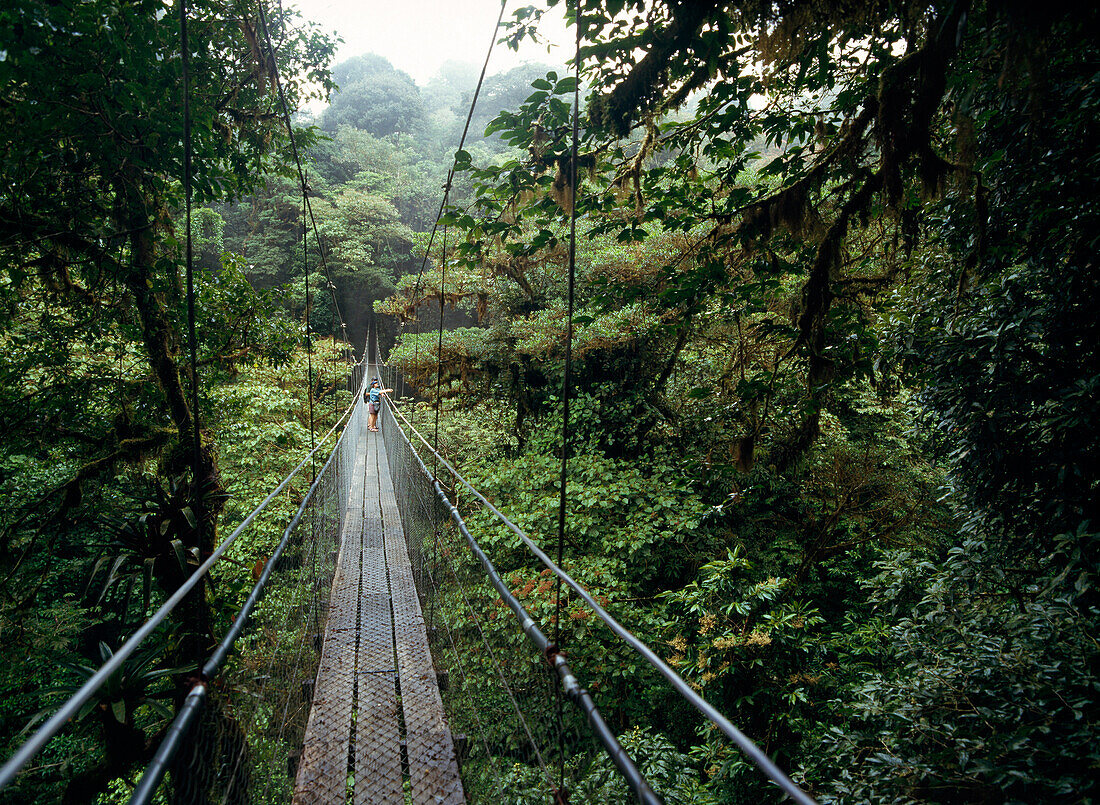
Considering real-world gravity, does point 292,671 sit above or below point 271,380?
below

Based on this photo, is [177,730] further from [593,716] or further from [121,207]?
[121,207]

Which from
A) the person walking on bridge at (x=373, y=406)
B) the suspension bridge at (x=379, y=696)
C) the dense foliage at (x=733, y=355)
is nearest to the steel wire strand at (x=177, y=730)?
the suspension bridge at (x=379, y=696)

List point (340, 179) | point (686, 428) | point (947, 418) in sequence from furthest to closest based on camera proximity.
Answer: point (340, 179) < point (686, 428) < point (947, 418)

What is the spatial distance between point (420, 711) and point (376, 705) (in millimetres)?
172

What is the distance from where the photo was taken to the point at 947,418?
1.91 meters

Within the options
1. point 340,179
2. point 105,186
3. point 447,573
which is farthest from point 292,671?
point 340,179

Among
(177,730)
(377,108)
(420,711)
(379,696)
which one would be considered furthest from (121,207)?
(377,108)

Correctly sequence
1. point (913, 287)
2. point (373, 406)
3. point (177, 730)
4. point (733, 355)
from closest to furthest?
point (177, 730), point (913, 287), point (733, 355), point (373, 406)

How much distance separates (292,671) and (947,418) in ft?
8.24

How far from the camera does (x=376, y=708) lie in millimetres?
1854

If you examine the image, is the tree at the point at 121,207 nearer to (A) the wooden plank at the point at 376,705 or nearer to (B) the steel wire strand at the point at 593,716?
(A) the wooden plank at the point at 376,705

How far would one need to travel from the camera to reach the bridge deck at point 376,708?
150 cm

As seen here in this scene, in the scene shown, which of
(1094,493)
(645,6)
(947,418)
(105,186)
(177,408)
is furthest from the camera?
(177,408)

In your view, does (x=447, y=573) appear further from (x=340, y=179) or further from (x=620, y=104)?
(x=340, y=179)
